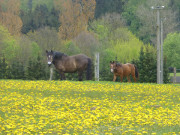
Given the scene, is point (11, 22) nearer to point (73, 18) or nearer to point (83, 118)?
point (73, 18)

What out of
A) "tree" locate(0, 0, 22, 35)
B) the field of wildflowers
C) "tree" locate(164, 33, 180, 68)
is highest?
"tree" locate(0, 0, 22, 35)

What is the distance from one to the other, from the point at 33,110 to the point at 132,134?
202 inches

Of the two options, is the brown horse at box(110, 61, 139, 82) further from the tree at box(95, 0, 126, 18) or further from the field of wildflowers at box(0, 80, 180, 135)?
the tree at box(95, 0, 126, 18)

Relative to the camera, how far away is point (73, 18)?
89312 mm

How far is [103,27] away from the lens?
8500 centimetres

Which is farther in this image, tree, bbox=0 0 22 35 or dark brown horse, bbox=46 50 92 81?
tree, bbox=0 0 22 35

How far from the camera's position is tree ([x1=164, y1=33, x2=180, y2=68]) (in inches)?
3135

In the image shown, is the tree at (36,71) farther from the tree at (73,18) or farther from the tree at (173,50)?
the tree at (73,18)

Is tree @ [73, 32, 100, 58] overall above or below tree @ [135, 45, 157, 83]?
above

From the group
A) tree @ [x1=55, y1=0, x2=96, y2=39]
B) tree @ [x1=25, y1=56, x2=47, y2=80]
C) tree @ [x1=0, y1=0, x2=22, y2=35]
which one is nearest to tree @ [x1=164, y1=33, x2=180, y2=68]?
tree @ [x1=55, y1=0, x2=96, y2=39]

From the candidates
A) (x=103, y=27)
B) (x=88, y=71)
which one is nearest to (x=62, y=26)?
Result: (x=103, y=27)

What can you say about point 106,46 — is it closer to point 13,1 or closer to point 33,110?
point 13,1

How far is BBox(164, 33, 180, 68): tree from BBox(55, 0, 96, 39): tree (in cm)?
1543

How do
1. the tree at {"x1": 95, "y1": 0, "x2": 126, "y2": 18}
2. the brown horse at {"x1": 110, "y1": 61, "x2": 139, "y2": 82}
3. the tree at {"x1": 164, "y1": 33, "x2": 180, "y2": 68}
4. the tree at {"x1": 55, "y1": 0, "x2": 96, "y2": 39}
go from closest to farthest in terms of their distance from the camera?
the brown horse at {"x1": 110, "y1": 61, "x2": 139, "y2": 82} → the tree at {"x1": 164, "y1": 33, "x2": 180, "y2": 68} → the tree at {"x1": 55, "y1": 0, "x2": 96, "y2": 39} → the tree at {"x1": 95, "y1": 0, "x2": 126, "y2": 18}
